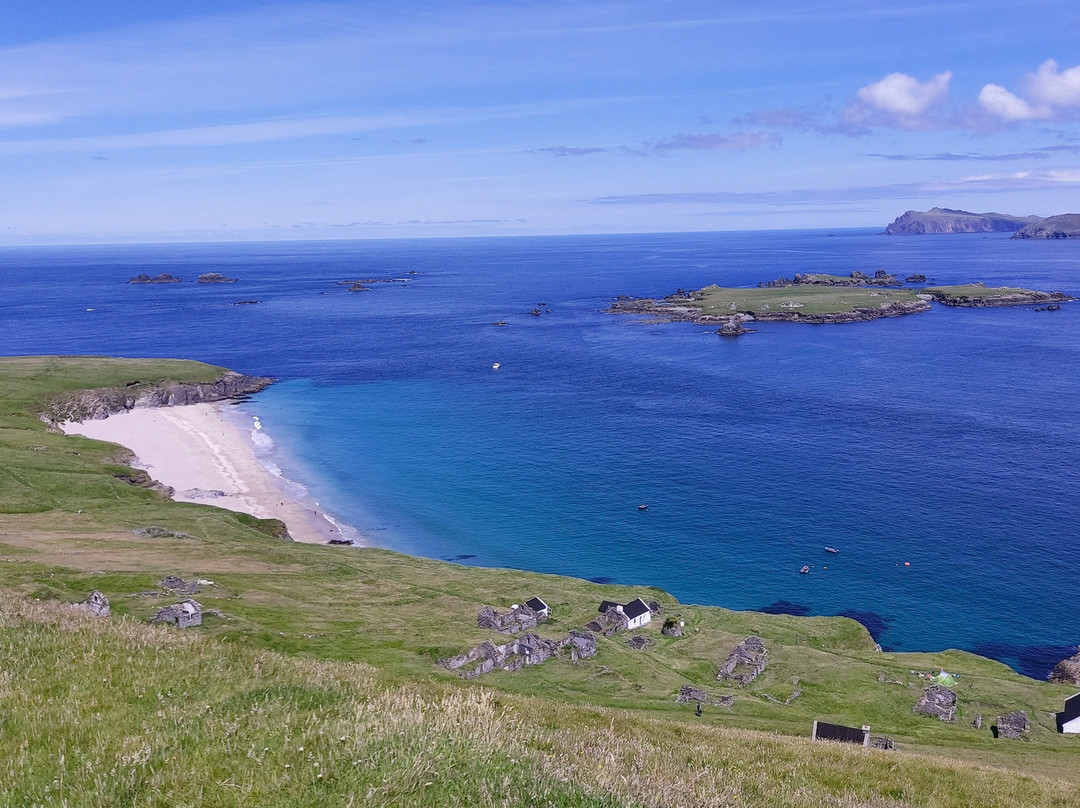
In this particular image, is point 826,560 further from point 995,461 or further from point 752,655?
point 995,461

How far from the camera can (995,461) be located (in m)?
107

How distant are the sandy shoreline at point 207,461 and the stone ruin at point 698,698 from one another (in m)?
55.3

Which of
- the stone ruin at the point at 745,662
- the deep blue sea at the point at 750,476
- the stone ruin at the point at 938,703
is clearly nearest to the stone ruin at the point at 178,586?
the deep blue sea at the point at 750,476

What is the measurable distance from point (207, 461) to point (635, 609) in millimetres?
80218

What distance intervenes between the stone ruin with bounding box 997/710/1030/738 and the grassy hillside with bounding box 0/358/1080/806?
1120mm

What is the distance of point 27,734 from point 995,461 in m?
121

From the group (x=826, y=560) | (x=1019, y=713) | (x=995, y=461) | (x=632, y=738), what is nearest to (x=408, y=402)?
(x=826, y=560)

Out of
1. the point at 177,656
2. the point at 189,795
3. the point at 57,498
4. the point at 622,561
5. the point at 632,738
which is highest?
the point at 189,795

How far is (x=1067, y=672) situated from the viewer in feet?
201

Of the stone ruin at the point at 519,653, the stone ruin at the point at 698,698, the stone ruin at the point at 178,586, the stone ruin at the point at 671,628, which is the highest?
the stone ruin at the point at 178,586

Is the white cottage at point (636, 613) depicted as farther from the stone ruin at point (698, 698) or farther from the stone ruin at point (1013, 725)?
the stone ruin at point (1013, 725)

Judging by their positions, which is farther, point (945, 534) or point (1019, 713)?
point (945, 534)

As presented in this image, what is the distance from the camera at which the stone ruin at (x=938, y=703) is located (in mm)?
49947

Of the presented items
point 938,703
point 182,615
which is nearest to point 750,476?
point 938,703
